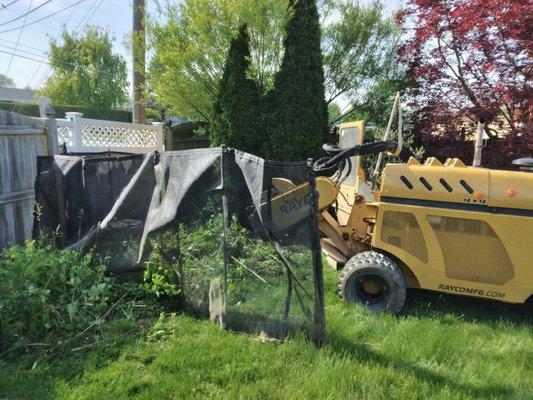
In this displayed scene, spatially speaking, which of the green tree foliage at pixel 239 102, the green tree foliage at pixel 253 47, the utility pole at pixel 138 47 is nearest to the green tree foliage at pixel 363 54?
the green tree foliage at pixel 253 47

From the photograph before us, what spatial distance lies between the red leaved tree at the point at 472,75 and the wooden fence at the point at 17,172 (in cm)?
616

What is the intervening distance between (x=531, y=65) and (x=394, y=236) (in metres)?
4.12

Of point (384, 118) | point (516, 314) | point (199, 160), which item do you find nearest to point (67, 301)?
point (199, 160)

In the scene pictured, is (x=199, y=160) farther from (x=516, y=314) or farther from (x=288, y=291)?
(x=516, y=314)

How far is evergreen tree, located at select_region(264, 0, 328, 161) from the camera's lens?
8.52m

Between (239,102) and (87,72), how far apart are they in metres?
17.7

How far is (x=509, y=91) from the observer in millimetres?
6504

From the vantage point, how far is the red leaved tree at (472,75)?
20.9 ft

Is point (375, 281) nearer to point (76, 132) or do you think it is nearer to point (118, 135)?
point (76, 132)

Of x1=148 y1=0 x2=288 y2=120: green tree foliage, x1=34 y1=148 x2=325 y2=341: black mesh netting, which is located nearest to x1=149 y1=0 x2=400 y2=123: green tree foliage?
x1=148 y1=0 x2=288 y2=120: green tree foliage

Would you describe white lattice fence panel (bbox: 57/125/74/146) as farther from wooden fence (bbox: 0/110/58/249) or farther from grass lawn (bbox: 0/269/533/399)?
grass lawn (bbox: 0/269/533/399)

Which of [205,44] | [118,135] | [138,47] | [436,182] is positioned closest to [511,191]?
[436,182]

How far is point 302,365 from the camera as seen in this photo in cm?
299

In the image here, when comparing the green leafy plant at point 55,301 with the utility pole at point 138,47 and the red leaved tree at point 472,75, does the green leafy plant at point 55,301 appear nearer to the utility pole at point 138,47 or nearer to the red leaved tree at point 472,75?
the red leaved tree at point 472,75
